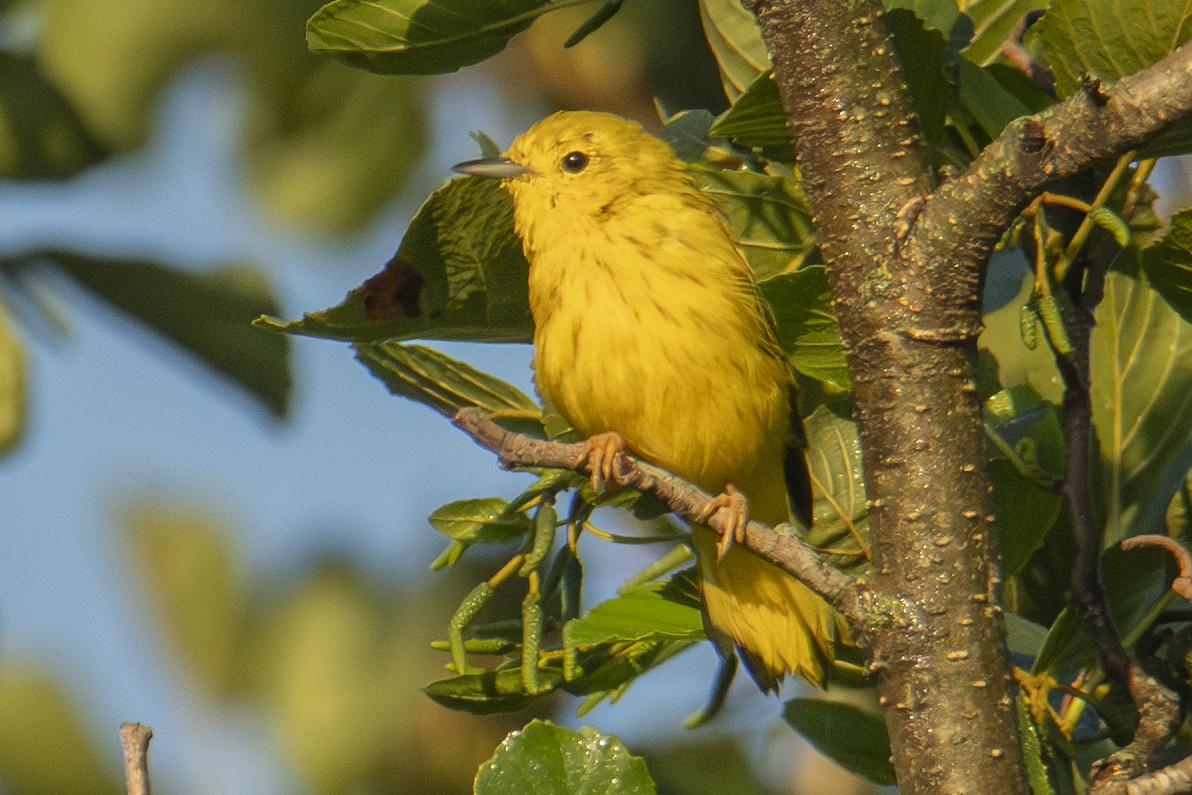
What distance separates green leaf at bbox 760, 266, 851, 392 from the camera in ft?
5.28

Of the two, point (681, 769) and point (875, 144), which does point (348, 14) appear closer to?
point (875, 144)

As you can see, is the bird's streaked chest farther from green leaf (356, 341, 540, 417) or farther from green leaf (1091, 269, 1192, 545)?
green leaf (1091, 269, 1192, 545)

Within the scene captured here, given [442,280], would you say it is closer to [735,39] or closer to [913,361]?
[735,39]

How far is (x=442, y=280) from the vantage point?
172cm

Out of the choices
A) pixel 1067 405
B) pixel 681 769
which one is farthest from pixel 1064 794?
pixel 681 769

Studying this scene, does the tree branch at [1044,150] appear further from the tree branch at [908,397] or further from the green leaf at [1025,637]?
the green leaf at [1025,637]

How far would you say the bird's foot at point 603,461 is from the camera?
5.02 ft

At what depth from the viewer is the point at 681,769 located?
2123 mm

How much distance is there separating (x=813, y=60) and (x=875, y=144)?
10cm

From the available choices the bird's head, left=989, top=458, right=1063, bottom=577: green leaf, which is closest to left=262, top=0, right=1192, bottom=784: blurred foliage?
left=989, top=458, right=1063, bottom=577: green leaf

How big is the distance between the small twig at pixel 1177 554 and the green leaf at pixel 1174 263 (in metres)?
0.25

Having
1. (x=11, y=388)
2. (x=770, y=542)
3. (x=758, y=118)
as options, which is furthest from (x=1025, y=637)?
(x=11, y=388)

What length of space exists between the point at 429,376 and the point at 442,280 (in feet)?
0.55

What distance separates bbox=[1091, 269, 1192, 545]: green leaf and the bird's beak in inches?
35.4
